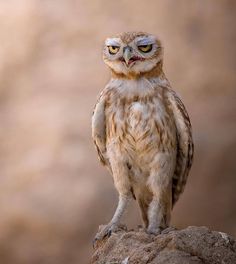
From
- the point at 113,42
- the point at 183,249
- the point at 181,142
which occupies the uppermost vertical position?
the point at 113,42

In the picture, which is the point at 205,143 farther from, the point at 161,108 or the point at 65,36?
the point at 161,108

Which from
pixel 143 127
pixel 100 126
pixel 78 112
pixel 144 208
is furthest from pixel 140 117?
pixel 78 112

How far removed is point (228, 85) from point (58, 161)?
5.22 feet

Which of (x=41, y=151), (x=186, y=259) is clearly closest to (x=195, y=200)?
(x=41, y=151)

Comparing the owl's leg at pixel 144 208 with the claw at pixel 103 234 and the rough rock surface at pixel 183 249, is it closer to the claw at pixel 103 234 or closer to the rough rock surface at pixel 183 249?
the claw at pixel 103 234

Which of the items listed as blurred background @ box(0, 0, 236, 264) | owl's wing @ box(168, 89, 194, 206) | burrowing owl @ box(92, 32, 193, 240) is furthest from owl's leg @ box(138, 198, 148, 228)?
blurred background @ box(0, 0, 236, 264)

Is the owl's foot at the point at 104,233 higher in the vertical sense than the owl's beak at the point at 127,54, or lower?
lower

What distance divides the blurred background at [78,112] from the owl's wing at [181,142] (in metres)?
2.19

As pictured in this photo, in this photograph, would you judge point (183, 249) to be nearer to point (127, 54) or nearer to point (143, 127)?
point (143, 127)

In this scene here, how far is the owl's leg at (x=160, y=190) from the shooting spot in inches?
206

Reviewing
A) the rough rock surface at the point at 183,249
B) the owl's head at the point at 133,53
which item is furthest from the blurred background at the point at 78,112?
the rough rock surface at the point at 183,249

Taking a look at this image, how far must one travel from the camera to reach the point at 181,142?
531 cm

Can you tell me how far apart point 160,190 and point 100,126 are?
52cm

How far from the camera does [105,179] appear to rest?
7691 millimetres
